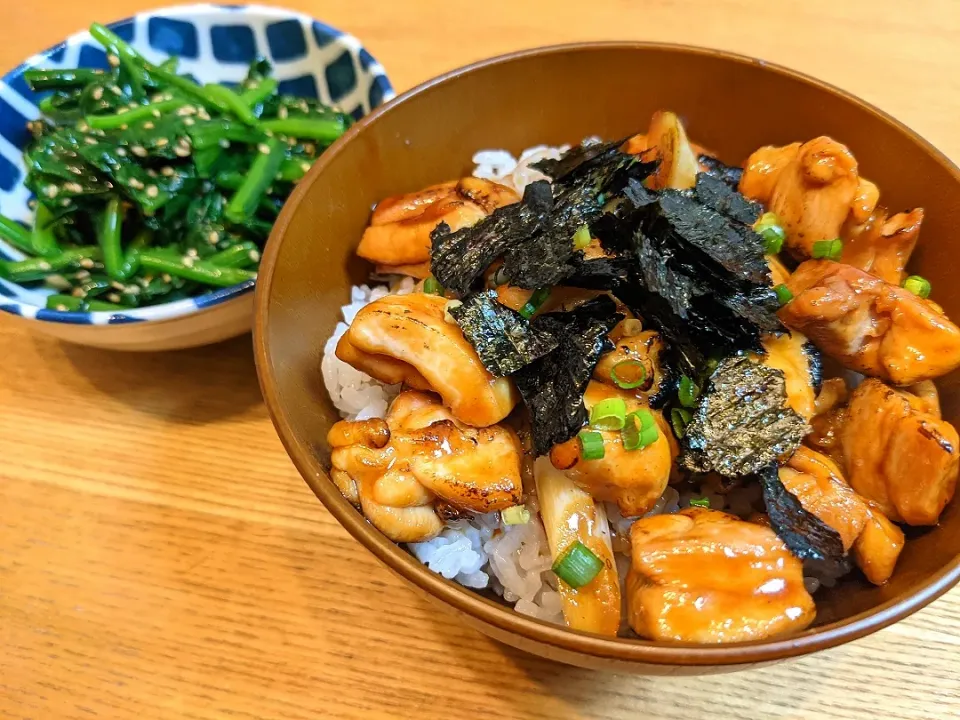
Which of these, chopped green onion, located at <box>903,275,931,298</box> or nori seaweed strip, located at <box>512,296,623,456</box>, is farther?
chopped green onion, located at <box>903,275,931,298</box>

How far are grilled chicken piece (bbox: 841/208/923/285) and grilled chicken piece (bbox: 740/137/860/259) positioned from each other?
7cm

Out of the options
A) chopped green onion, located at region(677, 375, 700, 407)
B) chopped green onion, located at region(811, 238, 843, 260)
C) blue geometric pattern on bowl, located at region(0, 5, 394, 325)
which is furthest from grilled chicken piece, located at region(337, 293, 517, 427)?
blue geometric pattern on bowl, located at region(0, 5, 394, 325)

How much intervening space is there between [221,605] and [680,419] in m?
1.27

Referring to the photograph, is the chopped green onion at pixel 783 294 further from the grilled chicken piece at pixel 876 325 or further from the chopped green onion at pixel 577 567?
the chopped green onion at pixel 577 567

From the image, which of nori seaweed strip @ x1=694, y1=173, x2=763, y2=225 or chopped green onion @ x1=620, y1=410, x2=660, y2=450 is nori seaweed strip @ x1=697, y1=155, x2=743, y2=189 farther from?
chopped green onion @ x1=620, y1=410, x2=660, y2=450

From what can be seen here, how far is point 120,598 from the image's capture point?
187cm

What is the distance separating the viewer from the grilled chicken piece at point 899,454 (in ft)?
4.38

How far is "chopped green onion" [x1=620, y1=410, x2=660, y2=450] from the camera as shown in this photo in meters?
1.36

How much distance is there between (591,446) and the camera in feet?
4.35

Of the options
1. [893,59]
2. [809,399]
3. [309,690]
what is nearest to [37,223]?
[309,690]

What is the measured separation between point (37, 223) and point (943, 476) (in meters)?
2.72

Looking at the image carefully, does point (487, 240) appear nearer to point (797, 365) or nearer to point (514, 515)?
point (514, 515)

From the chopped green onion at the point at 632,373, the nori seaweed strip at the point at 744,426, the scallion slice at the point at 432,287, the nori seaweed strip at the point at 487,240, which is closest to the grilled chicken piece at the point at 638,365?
the chopped green onion at the point at 632,373

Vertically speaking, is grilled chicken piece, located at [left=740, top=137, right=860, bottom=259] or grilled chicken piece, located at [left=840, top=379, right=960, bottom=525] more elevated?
grilled chicken piece, located at [left=740, top=137, right=860, bottom=259]
